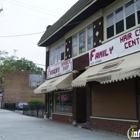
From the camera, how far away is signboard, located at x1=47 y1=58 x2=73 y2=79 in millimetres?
16062

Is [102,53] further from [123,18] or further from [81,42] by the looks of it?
[81,42]

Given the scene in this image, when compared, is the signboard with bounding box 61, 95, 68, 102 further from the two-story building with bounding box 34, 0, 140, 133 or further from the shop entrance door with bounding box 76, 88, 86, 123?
the shop entrance door with bounding box 76, 88, 86, 123

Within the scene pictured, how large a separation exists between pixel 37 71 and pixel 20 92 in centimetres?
3387

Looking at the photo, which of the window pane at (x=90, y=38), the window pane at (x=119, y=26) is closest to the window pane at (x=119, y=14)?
the window pane at (x=119, y=26)

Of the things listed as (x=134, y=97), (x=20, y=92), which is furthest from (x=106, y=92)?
(x=20, y=92)

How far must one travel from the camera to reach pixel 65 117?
53.2ft

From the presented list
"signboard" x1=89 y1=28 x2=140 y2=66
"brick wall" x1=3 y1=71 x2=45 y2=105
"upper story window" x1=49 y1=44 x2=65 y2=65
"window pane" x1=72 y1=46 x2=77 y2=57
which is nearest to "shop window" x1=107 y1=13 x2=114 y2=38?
"signboard" x1=89 y1=28 x2=140 y2=66

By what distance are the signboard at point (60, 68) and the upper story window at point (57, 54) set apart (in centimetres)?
64

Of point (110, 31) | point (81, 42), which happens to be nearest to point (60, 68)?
point (81, 42)

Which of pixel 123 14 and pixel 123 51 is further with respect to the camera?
pixel 123 14

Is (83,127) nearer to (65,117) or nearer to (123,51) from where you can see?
(65,117)

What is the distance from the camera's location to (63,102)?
17.2m

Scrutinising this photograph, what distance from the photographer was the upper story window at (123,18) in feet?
34.8

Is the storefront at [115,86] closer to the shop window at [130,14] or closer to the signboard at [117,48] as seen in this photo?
the signboard at [117,48]
